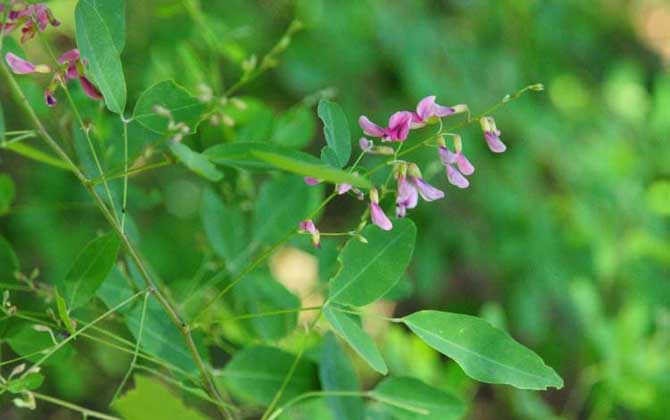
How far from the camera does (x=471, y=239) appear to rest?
2.36 meters

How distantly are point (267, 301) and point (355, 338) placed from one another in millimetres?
306

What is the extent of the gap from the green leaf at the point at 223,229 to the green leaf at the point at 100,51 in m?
0.34

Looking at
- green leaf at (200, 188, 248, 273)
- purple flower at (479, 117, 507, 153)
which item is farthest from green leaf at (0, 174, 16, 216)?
purple flower at (479, 117, 507, 153)

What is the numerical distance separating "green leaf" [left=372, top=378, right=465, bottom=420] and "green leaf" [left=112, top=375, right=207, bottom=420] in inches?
9.0

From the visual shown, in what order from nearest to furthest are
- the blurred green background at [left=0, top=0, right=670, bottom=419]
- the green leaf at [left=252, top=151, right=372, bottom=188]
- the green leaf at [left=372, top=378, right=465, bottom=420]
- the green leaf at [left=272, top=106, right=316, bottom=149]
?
the green leaf at [left=252, top=151, right=372, bottom=188]
the green leaf at [left=372, top=378, right=465, bottom=420]
the green leaf at [left=272, top=106, right=316, bottom=149]
the blurred green background at [left=0, top=0, right=670, bottom=419]

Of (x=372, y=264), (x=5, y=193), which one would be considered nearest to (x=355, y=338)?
(x=372, y=264)

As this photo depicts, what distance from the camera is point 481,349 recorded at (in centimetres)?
78

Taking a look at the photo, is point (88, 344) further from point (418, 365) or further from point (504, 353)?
point (504, 353)

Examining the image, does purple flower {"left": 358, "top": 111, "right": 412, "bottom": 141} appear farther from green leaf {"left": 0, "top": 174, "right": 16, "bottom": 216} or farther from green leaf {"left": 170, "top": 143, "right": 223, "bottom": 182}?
green leaf {"left": 0, "top": 174, "right": 16, "bottom": 216}

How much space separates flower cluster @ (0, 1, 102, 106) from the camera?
0.76 m

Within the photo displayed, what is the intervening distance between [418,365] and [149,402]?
1.00m

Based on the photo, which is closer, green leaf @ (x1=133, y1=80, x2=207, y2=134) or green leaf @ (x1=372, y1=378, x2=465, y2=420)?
green leaf @ (x1=133, y1=80, x2=207, y2=134)

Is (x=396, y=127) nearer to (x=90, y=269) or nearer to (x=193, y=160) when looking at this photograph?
(x=193, y=160)

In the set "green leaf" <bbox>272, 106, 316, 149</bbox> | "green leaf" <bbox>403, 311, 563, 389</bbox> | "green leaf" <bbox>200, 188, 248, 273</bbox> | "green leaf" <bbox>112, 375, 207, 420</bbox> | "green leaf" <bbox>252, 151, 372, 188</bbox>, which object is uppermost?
"green leaf" <bbox>272, 106, 316, 149</bbox>
